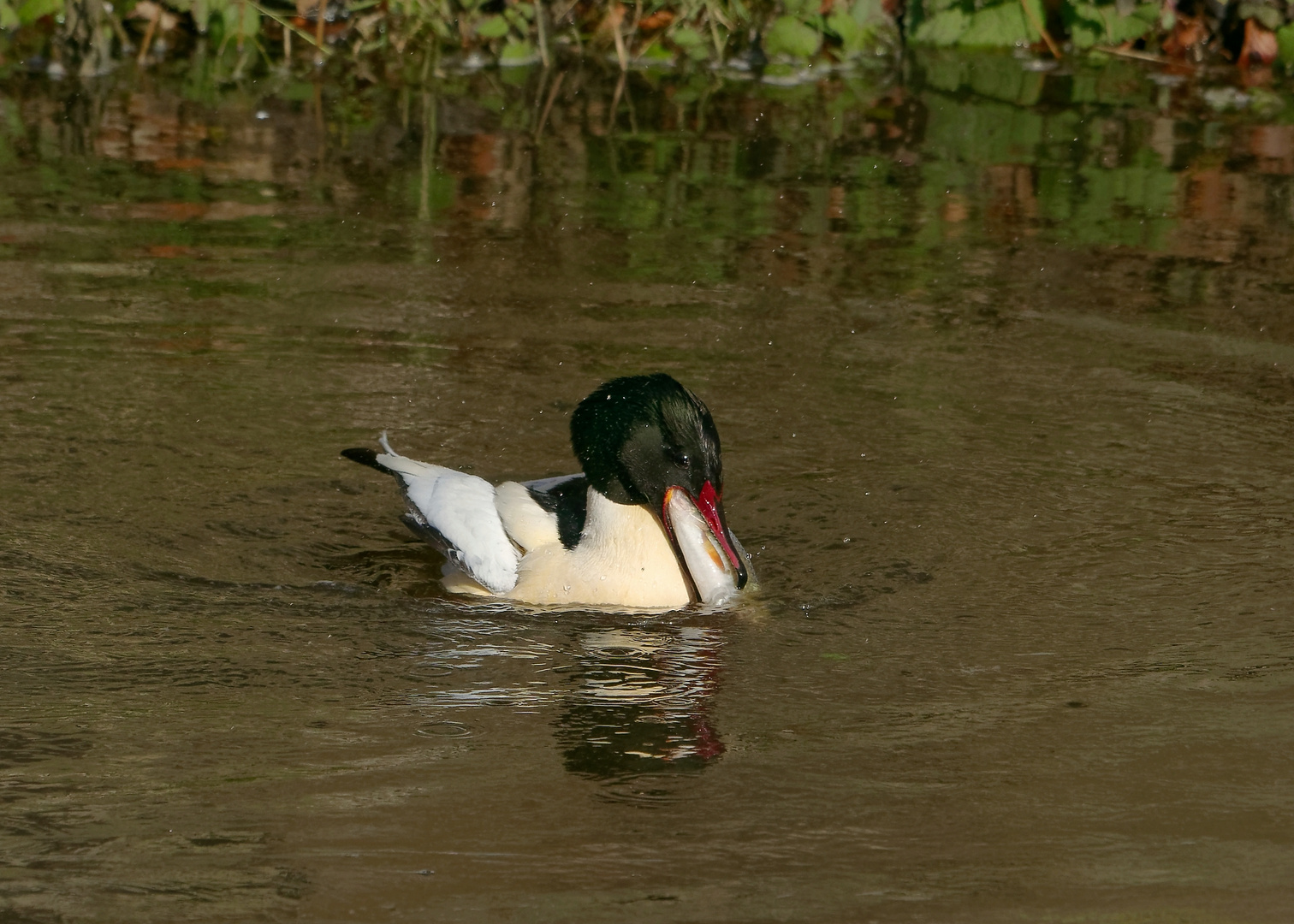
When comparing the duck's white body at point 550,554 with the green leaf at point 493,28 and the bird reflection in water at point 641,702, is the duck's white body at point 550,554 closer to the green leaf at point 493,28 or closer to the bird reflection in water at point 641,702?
the bird reflection in water at point 641,702

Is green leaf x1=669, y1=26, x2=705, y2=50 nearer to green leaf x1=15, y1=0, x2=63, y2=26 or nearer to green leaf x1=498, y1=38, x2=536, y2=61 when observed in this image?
green leaf x1=498, y1=38, x2=536, y2=61

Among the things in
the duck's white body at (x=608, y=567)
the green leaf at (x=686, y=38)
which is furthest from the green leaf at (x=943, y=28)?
the duck's white body at (x=608, y=567)

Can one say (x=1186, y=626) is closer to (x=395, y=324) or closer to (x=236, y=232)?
(x=395, y=324)

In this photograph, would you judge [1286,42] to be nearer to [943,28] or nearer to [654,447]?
[943,28]

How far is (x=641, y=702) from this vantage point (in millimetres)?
4570

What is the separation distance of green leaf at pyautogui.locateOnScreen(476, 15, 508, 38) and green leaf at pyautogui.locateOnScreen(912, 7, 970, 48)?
2829 millimetres

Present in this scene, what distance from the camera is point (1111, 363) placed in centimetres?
708

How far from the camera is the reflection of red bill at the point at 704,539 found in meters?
5.07

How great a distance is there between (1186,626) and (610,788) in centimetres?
176

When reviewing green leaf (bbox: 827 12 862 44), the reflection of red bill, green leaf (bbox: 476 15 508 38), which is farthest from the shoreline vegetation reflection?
the reflection of red bill

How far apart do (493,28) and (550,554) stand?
7.83 meters

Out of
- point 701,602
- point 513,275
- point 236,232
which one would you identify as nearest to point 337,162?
point 236,232

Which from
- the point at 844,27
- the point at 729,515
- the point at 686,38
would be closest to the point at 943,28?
the point at 844,27

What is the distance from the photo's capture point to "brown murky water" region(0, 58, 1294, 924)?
12.3ft
